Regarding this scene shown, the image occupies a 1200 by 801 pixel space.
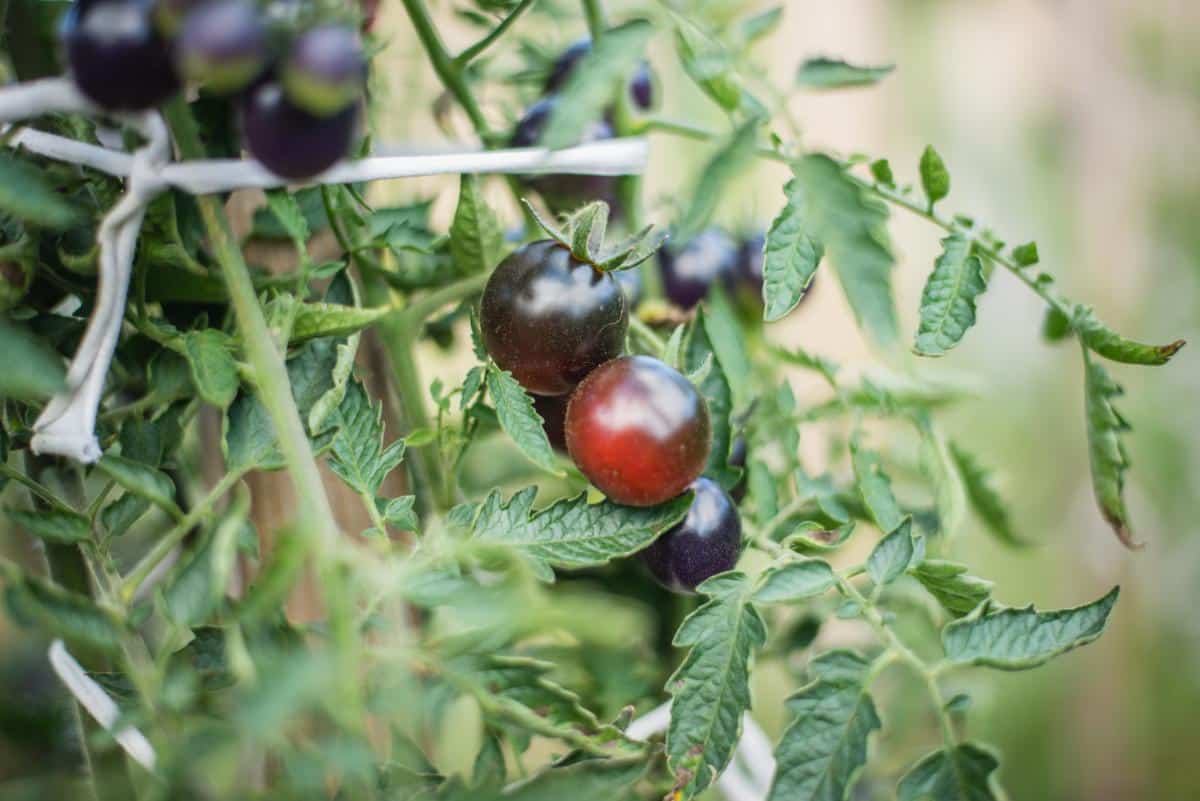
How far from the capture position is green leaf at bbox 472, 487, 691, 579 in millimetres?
347

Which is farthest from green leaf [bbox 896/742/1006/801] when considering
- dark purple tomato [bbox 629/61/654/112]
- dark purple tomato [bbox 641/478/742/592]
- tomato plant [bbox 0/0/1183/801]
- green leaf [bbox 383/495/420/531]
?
dark purple tomato [bbox 629/61/654/112]

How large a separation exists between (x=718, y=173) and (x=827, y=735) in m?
0.20

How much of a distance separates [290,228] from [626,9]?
12.3 inches

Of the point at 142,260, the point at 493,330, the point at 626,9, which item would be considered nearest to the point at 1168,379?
the point at 626,9

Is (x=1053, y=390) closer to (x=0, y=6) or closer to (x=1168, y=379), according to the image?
(x=1168, y=379)

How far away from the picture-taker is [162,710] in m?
0.29

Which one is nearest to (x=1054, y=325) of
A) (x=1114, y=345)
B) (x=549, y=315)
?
(x=1114, y=345)

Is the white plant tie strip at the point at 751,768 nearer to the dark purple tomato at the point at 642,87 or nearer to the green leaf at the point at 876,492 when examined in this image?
the green leaf at the point at 876,492

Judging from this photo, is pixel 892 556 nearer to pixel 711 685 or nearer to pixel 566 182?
pixel 711 685

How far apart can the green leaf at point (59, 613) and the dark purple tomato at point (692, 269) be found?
1.29 ft

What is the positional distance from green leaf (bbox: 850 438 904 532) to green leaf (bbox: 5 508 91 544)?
306 millimetres

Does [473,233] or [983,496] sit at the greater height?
[473,233]

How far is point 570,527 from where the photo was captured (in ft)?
1.18

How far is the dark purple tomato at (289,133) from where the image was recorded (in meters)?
0.27
